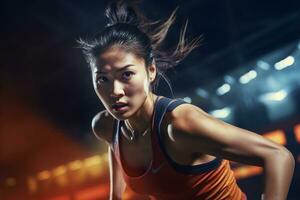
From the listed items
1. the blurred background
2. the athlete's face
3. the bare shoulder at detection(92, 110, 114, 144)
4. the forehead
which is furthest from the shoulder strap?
the blurred background

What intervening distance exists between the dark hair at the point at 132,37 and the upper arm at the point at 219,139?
0.38m

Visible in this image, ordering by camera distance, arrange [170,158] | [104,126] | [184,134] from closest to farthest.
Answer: [184,134] < [170,158] < [104,126]

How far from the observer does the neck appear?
5.50 ft

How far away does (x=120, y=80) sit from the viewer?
1.56 meters

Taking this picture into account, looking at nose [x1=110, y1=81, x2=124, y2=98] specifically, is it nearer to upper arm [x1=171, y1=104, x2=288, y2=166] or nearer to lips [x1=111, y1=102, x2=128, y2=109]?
lips [x1=111, y1=102, x2=128, y2=109]

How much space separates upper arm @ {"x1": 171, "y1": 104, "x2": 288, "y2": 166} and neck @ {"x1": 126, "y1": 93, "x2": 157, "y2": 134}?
254 mm

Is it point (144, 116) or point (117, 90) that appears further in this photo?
point (144, 116)

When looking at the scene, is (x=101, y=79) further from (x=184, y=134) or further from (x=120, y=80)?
(x=184, y=134)

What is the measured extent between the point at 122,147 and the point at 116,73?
1.26 feet

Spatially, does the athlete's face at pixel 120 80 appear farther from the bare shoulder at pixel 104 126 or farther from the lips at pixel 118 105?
the bare shoulder at pixel 104 126

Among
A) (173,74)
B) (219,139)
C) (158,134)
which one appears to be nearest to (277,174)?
(219,139)

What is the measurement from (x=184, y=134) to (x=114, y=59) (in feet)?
1.32

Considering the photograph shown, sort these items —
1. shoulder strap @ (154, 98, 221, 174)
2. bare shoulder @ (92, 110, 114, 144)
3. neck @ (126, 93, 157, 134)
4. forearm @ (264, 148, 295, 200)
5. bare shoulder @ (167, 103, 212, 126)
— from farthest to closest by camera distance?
bare shoulder @ (92, 110, 114, 144)
neck @ (126, 93, 157, 134)
shoulder strap @ (154, 98, 221, 174)
bare shoulder @ (167, 103, 212, 126)
forearm @ (264, 148, 295, 200)

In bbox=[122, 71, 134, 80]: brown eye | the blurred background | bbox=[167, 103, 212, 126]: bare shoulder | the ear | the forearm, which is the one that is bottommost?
the forearm
